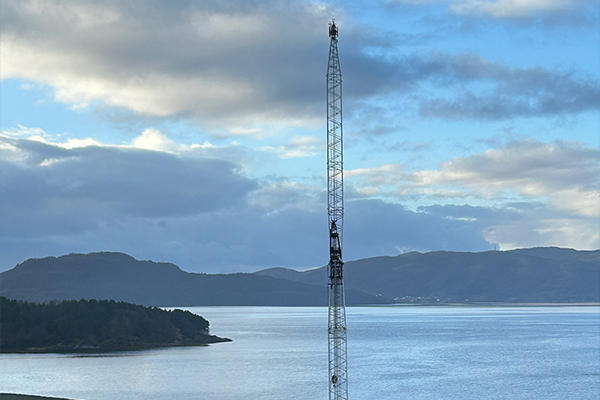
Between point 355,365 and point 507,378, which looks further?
point 355,365

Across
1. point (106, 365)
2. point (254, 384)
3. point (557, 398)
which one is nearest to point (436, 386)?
point (557, 398)

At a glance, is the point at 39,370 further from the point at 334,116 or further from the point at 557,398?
the point at 334,116

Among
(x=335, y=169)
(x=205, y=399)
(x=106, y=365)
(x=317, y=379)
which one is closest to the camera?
(x=335, y=169)

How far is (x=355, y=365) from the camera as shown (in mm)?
184125

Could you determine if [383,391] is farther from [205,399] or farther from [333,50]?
[333,50]

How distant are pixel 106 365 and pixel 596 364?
11507 cm

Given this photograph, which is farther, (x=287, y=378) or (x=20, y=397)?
(x=287, y=378)

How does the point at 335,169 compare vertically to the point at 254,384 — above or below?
above

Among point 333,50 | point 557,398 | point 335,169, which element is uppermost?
point 333,50

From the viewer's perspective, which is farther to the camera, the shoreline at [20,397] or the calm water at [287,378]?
the calm water at [287,378]

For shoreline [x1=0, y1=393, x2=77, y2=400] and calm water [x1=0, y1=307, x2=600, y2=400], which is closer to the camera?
shoreline [x1=0, y1=393, x2=77, y2=400]

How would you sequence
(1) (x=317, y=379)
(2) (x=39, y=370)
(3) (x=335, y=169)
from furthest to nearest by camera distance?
(2) (x=39, y=370) < (1) (x=317, y=379) < (3) (x=335, y=169)

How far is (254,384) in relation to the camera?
488 ft

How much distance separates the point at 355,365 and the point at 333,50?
4678 inches
